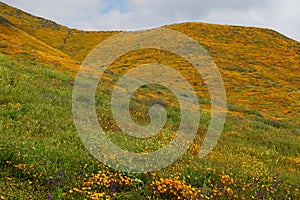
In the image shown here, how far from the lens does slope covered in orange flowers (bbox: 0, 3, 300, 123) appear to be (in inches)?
1432

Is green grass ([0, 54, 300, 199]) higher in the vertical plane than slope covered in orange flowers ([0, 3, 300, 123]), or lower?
lower

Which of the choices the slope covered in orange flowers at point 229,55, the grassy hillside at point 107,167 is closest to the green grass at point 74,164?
the grassy hillside at point 107,167

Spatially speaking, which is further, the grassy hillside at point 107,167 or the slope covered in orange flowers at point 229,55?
the slope covered in orange flowers at point 229,55

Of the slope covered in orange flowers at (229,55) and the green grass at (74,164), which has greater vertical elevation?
the slope covered in orange flowers at (229,55)

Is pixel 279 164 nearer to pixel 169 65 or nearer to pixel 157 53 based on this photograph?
Result: pixel 169 65

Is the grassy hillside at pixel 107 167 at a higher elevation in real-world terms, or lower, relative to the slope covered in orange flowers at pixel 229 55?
lower

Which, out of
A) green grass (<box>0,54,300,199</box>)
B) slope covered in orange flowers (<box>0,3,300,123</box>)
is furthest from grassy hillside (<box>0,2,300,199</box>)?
slope covered in orange flowers (<box>0,3,300,123</box>)

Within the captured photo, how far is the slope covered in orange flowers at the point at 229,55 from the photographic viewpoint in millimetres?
36375

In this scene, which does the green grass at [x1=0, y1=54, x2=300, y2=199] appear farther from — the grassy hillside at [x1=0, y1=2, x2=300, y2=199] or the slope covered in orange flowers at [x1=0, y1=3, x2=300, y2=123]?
the slope covered in orange flowers at [x1=0, y1=3, x2=300, y2=123]

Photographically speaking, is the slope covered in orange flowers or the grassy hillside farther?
the slope covered in orange flowers

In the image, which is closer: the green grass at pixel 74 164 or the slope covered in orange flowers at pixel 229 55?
the green grass at pixel 74 164

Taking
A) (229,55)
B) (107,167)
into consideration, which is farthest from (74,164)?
(229,55)

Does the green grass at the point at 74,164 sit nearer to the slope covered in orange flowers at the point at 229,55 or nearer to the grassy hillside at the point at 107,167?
the grassy hillside at the point at 107,167

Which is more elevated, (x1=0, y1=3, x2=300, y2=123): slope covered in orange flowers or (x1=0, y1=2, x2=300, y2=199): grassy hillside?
(x1=0, y1=3, x2=300, y2=123): slope covered in orange flowers
